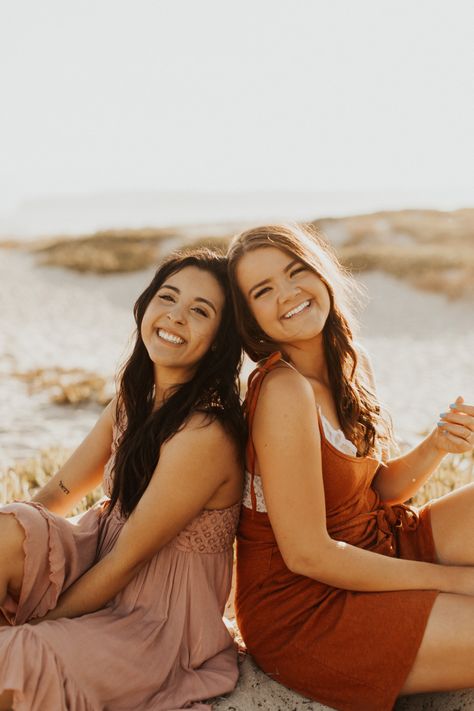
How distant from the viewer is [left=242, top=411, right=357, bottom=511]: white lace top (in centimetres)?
265

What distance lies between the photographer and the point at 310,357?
2947 mm

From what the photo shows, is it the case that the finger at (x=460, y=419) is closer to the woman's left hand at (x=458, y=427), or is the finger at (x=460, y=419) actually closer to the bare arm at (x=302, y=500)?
the woman's left hand at (x=458, y=427)

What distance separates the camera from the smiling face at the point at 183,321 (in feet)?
9.36

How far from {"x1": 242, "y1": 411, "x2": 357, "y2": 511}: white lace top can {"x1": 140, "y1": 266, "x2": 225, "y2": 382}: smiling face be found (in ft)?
1.65

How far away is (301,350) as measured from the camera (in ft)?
9.57

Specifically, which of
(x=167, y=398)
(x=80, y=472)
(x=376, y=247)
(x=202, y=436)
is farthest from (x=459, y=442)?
(x=376, y=247)

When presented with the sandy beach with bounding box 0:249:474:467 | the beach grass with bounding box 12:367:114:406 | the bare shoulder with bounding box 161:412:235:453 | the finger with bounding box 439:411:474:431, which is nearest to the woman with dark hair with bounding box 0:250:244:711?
the bare shoulder with bounding box 161:412:235:453

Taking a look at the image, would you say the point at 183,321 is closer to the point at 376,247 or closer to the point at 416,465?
the point at 416,465

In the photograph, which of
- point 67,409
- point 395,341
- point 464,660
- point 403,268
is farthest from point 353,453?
point 403,268

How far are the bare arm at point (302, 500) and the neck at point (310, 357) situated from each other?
353 mm

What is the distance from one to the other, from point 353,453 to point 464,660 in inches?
29.6

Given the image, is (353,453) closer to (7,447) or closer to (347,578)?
(347,578)

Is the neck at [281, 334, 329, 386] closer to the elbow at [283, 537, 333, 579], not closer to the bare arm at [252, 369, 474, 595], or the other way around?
the bare arm at [252, 369, 474, 595]


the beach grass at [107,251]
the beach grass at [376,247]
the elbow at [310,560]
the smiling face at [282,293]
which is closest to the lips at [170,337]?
the smiling face at [282,293]
